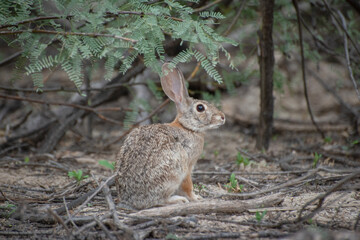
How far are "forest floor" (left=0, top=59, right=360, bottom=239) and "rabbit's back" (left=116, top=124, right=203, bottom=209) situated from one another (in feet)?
0.63

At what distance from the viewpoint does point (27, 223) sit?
3.89 metres

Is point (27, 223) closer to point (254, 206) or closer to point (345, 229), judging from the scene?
point (254, 206)

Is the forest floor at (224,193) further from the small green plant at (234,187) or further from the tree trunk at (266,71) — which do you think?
the tree trunk at (266,71)

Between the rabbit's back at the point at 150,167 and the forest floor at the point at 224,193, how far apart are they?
0.63 ft

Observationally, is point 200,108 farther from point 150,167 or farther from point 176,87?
point 150,167

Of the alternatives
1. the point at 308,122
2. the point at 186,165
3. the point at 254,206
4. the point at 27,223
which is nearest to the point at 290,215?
the point at 254,206

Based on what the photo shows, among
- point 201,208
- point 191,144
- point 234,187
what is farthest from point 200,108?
point 201,208

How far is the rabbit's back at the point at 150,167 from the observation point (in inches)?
160

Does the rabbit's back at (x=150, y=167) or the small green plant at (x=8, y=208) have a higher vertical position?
the rabbit's back at (x=150, y=167)

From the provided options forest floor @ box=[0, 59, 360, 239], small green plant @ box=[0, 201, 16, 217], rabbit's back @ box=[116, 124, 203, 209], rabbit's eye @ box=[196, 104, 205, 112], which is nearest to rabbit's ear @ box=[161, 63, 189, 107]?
rabbit's eye @ box=[196, 104, 205, 112]

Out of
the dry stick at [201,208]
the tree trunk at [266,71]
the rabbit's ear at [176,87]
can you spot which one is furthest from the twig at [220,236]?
the tree trunk at [266,71]

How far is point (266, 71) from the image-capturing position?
20.9 ft

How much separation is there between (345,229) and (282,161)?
2.57 m

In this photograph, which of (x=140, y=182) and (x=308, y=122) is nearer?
(x=140, y=182)
